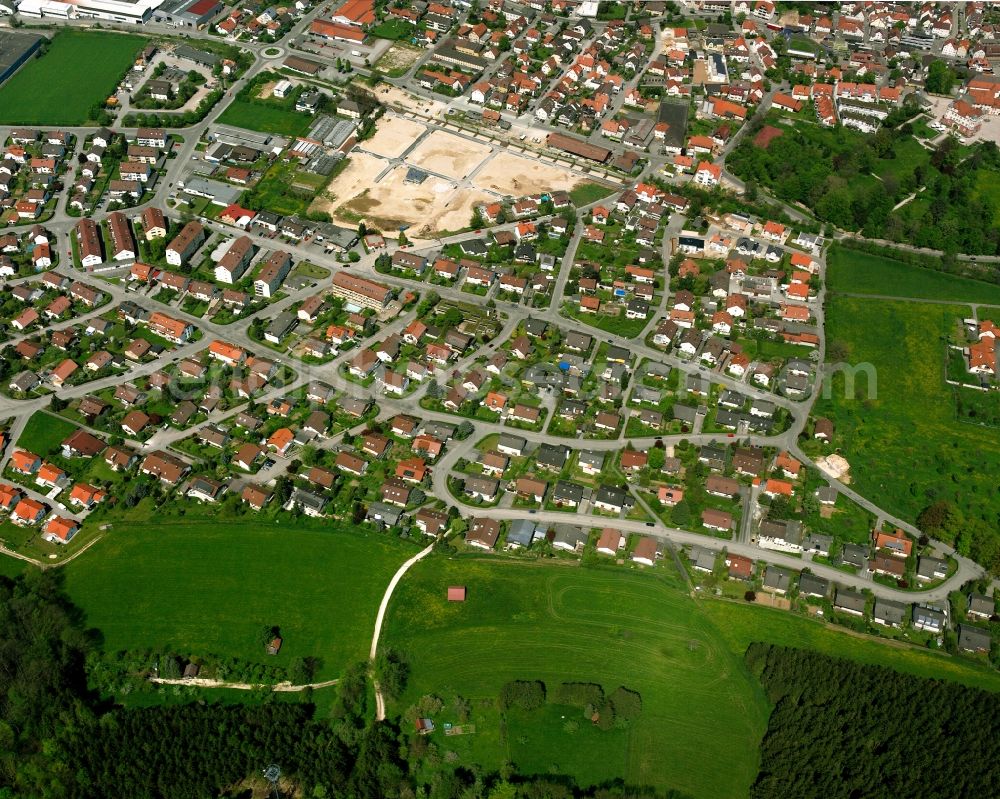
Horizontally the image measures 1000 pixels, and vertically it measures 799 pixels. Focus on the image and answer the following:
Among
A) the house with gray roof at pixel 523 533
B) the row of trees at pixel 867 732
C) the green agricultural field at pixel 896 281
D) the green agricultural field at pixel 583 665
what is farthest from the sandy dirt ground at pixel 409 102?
the row of trees at pixel 867 732

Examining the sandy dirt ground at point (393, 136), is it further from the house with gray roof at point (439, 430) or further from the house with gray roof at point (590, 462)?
the house with gray roof at point (590, 462)

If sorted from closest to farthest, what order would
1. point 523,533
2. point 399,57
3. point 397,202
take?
point 523,533
point 397,202
point 399,57

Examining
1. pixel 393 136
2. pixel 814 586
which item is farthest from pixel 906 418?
pixel 393 136

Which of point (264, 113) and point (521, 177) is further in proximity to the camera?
point (264, 113)

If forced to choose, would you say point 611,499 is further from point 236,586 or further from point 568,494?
point 236,586

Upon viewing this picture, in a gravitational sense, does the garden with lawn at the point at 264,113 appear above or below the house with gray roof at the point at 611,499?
above

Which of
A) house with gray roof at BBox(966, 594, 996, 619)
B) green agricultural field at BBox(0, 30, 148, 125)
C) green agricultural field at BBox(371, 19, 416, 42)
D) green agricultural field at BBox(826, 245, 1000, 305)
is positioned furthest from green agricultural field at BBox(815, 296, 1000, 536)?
green agricultural field at BBox(0, 30, 148, 125)
